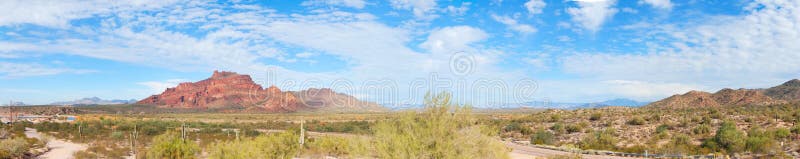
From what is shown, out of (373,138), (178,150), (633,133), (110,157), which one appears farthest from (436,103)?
(633,133)

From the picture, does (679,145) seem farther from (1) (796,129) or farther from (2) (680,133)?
(1) (796,129)

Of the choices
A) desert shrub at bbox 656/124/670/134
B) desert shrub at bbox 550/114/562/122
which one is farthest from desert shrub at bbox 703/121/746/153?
desert shrub at bbox 550/114/562/122

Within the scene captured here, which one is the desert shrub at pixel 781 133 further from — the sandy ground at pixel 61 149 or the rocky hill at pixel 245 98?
the rocky hill at pixel 245 98

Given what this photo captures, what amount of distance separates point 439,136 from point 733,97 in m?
72.9

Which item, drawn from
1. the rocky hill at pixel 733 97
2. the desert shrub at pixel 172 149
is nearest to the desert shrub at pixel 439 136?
A: the desert shrub at pixel 172 149

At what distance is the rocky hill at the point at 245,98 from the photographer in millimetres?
161938

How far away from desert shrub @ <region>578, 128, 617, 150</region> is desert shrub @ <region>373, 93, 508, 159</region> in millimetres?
20397

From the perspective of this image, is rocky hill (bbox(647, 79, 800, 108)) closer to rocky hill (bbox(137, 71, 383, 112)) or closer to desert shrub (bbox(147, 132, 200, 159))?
desert shrub (bbox(147, 132, 200, 159))

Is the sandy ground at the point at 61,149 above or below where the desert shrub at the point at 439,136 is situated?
below

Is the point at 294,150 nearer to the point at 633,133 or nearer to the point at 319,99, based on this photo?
the point at 633,133

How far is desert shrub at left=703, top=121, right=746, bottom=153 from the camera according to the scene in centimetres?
2692

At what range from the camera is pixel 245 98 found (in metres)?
175

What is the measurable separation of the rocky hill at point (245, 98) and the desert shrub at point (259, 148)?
12484 cm

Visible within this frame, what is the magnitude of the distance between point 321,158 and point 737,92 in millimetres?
69801
